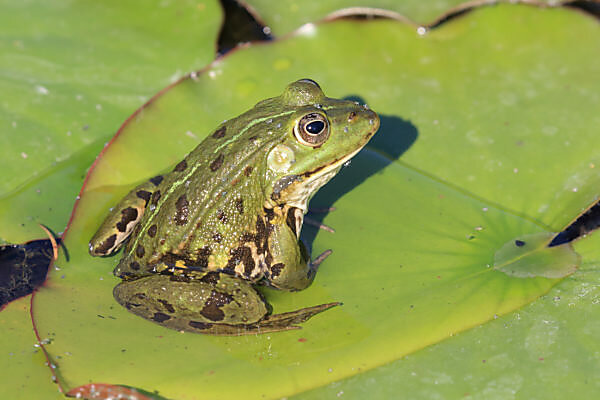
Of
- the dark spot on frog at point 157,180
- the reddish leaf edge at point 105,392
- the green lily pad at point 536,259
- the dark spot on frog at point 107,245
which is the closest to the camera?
the reddish leaf edge at point 105,392

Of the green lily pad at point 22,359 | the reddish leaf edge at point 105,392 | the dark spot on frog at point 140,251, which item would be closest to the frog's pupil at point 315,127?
the dark spot on frog at point 140,251

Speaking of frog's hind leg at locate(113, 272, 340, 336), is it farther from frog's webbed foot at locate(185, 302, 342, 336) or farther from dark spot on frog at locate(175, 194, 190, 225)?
dark spot on frog at locate(175, 194, 190, 225)

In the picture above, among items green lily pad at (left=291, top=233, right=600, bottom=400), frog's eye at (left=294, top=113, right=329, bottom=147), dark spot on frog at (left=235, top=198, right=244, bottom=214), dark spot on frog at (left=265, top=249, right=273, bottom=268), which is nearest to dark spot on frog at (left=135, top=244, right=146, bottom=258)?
dark spot on frog at (left=235, top=198, right=244, bottom=214)

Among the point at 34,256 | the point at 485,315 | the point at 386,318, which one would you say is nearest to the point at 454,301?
the point at 485,315

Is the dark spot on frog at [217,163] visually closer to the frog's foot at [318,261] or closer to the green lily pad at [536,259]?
the frog's foot at [318,261]

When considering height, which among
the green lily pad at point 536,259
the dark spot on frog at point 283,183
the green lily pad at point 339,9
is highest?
the green lily pad at point 339,9

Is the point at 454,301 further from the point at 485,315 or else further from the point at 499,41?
the point at 499,41
